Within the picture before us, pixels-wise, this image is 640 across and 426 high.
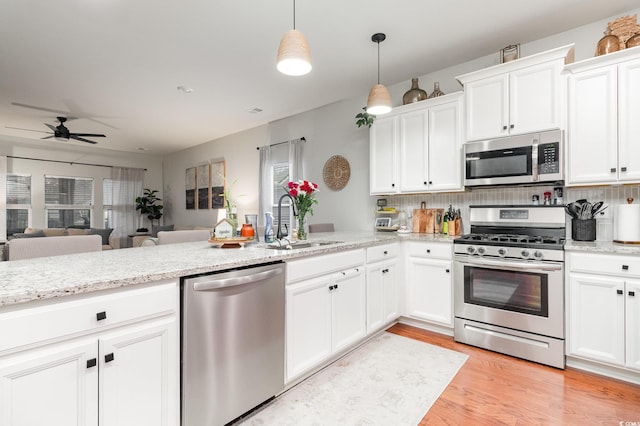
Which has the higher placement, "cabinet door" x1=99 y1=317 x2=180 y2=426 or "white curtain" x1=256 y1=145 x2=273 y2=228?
"white curtain" x1=256 y1=145 x2=273 y2=228

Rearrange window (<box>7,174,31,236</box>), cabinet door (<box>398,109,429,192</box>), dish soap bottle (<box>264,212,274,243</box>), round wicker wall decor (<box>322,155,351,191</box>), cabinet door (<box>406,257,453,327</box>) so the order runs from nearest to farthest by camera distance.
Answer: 1. dish soap bottle (<box>264,212,274,243</box>)
2. cabinet door (<box>406,257,453,327</box>)
3. cabinet door (<box>398,109,429,192</box>)
4. round wicker wall decor (<box>322,155,351,191</box>)
5. window (<box>7,174,31,236</box>)

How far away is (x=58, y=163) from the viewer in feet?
22.3

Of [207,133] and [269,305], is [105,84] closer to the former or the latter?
[207,133]

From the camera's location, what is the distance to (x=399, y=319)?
324cm

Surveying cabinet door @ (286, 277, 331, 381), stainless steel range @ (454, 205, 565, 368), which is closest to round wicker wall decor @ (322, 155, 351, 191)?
stainless steel range @ (454, 205, 565, 368)

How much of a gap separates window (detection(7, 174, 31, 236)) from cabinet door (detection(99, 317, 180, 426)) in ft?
24.1

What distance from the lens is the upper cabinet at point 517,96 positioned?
8.16 feet

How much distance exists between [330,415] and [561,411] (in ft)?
4.49

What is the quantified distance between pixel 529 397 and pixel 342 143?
3407mm

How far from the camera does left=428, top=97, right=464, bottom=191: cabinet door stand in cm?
303

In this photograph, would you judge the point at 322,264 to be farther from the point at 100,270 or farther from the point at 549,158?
the point at 549,158

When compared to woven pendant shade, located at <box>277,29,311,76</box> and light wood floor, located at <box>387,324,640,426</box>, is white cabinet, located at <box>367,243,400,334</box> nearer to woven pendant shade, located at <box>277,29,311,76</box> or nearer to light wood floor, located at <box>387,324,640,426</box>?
light wood floor, located at <box>387,324,640,426</box>

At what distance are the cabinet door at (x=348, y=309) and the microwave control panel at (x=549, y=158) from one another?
1720 millimetres

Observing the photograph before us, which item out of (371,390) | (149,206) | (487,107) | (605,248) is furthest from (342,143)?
(149,206)
